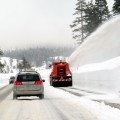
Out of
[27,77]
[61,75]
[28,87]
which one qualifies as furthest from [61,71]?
[28,87]

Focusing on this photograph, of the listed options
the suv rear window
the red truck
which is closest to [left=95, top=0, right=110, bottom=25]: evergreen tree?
the red truck

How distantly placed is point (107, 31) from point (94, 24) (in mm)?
22320

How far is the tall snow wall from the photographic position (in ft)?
102

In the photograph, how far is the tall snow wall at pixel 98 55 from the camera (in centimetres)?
3102

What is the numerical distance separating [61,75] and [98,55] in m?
25.7

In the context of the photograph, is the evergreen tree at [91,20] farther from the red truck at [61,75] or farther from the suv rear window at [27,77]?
the suv rear window at [27,77]

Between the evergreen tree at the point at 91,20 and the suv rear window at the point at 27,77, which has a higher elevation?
the evergreen tree at the point at 91,20

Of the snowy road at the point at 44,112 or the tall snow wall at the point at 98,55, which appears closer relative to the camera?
the snowy road at the point at 44,112

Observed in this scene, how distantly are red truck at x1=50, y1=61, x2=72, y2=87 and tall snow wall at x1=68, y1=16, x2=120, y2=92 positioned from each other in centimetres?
86

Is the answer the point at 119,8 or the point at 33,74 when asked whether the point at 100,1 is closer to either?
the point at 119,8

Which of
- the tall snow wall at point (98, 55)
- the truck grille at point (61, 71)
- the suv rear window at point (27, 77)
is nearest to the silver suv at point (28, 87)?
the suv rear window at point (27, 77)

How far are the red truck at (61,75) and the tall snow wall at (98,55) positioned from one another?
858 millimetres

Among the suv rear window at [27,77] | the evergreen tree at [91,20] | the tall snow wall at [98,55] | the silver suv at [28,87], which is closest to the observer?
the silver suv at [28,87]

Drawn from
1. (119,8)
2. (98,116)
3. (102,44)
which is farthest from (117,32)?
(98,116)
